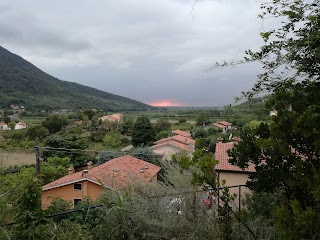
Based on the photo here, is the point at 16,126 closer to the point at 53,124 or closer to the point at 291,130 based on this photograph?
the point at 53,124

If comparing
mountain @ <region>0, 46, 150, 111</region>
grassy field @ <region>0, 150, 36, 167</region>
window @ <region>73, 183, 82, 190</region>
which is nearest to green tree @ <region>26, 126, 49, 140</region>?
grassy field @ <region>0, 150, 36, 167</region>

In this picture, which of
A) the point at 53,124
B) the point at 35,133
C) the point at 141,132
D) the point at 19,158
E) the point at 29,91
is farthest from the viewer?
the point at 29,91

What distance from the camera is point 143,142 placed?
37.4 m

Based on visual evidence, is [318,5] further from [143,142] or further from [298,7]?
[143,142]

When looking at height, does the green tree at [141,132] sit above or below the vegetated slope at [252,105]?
below

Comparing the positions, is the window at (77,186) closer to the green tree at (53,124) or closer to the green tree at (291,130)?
the green tree at (291,130)

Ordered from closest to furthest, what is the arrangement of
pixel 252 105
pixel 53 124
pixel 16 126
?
pixel 252 105, pixel 53 124, pixel 16 126

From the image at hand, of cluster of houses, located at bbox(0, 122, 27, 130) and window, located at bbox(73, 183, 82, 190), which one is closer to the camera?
window, located at bbox(73, 183, 82, 190)

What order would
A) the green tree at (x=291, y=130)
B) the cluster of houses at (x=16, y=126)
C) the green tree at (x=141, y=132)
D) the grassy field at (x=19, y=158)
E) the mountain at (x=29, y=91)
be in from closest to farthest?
the green tree at (x=291, y=130) → the grassy field at (x=19, y=158) → the green tree at (x=141, y=132) → the cluster of houses at (x=16, y=126) → the mountain at (x=29, y=91)

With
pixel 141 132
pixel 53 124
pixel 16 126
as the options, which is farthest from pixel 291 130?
pixel 16 126

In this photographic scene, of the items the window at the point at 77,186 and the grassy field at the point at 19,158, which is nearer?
the grassy field at the point at 19,158


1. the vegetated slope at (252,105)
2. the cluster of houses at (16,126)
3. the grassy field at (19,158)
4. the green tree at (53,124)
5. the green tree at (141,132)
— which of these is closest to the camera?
the vegetated slope at (252,105)

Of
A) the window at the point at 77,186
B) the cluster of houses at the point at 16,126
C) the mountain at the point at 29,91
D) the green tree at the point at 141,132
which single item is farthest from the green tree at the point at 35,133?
the mountain at the point at 29,91

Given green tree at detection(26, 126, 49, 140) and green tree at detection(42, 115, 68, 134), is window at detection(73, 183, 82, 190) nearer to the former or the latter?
green tree at detection(26, 126, 49, 140)
